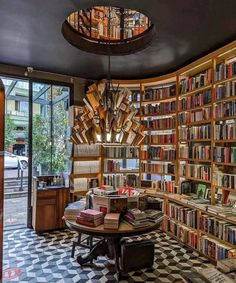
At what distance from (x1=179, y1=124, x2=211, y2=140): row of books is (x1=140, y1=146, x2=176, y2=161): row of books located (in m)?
0.38

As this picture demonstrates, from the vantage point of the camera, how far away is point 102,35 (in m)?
3.78

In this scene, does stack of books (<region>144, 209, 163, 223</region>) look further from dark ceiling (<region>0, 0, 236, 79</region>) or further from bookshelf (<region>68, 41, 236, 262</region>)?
dark ceiling (<region>0, 0, 236, 79</region>)

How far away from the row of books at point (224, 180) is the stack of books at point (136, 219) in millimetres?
1396

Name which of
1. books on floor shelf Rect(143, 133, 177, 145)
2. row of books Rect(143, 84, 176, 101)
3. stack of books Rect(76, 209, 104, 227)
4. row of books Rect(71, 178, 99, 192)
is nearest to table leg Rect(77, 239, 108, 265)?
stack of books Rect(76, 209, 104, 227)

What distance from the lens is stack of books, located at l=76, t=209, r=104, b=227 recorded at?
9.05 feet

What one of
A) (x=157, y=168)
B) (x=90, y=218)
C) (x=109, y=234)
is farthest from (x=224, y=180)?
(x=90, y=218)

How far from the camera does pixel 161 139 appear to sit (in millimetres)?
A: 5016

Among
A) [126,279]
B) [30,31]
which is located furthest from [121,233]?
[30,31]

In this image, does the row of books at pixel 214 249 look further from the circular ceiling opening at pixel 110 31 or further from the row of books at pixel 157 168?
the circular ceiling opening at pixel 110 31

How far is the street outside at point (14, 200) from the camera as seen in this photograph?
16.8 ft

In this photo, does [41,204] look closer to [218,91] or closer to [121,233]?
[121,233]

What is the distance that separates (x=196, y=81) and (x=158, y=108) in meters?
1.06

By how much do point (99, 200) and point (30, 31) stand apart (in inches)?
91.7

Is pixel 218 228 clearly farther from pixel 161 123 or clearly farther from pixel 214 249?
pixel 161 123
